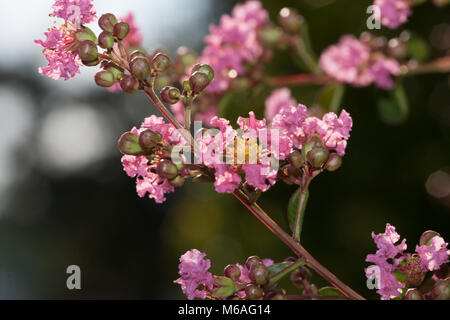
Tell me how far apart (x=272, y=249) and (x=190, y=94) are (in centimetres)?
311

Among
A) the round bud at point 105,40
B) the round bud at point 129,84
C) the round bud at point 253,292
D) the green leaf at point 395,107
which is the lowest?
the round bud at point 253,292

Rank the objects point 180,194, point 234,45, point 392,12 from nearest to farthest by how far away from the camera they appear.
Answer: point 392,12 → point 234,45 → point 180,194

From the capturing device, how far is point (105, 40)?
91 cm

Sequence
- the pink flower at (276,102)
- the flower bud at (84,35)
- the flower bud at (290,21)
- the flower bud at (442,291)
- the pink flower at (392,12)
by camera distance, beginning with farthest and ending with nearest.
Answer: the flower bud at (290,21), the pink flower at (276,102), the pink flower at (392,12), the flower bud at (84,35), the flower bud at (442,291)

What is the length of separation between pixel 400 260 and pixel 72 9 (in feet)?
2.79

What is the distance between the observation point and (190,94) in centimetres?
96

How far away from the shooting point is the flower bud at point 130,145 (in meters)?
0.90

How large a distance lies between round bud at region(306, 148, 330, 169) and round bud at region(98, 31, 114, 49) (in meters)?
0.47

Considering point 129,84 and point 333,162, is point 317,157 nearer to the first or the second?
point 333,162

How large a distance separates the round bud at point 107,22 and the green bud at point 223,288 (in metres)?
0.56

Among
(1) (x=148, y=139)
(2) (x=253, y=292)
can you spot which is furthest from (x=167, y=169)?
(2) (x=253, y=292)

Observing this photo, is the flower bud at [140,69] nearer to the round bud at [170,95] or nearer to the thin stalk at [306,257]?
the round bud at [170,95]

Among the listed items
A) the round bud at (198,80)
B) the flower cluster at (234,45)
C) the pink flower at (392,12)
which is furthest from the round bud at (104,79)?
the pink flower at (392,12)

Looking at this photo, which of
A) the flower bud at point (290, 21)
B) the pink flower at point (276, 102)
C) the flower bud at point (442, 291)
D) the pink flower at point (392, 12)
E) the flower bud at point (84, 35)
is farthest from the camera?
the flower bud at point (290, 21)
